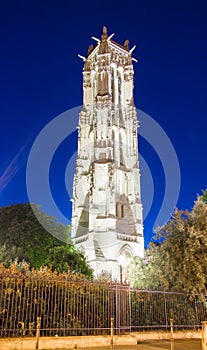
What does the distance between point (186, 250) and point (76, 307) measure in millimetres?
7368

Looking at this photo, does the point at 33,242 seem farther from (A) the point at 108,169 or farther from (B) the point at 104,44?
(B) the point at 104,44

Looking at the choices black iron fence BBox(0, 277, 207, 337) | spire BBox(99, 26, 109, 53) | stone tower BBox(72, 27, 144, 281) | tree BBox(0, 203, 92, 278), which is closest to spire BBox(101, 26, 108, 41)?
spire BBox(99, 26, 109, 53)

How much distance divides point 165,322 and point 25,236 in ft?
61.3

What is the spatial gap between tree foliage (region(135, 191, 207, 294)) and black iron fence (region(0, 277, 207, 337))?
1.65 m

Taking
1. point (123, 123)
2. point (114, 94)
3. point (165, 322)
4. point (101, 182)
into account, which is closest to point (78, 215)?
point (101, 182)

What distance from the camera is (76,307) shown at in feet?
40.6

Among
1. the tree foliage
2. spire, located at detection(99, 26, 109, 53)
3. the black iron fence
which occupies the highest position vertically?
spire, located at detection(99, 26, 109, 53)

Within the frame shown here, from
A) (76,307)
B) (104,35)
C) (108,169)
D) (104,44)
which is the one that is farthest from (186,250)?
(104,35)

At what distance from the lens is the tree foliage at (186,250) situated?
55.8 feet

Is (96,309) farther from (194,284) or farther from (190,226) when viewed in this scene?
(190,226)

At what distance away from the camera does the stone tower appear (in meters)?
41.1

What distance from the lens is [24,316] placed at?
36.9 ft

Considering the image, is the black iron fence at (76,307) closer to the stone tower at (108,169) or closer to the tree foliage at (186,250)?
the tree foliage at (186,250)

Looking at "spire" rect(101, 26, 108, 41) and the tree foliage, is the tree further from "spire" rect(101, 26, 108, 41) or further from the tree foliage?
"spire" rect(101, 26, 108, 41)
